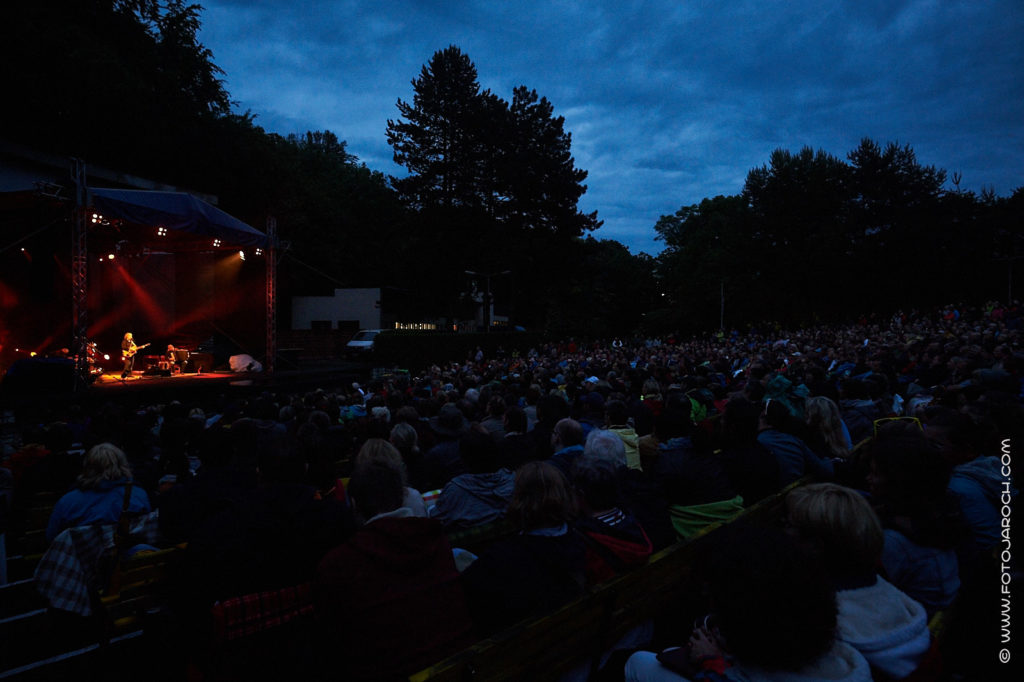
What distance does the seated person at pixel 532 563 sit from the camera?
205cm

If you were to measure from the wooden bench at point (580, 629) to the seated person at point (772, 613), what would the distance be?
0.25 metres

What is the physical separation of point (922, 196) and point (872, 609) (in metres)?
49.2

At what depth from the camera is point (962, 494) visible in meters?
2.84

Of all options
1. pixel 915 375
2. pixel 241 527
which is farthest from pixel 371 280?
pixel 241 527

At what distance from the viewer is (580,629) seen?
220cm

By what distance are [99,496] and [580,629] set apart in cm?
340

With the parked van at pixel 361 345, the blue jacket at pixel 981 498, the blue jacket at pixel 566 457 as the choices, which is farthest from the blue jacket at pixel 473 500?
the parked van at pixel 361 345

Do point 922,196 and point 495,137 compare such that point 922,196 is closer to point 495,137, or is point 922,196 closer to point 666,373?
point 495,137

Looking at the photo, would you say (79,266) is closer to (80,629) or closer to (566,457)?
(80,629)

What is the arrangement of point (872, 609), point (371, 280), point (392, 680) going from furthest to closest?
point (371, 280) < point (392, 680) < point (872, 609)

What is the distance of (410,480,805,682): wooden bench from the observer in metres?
1.77

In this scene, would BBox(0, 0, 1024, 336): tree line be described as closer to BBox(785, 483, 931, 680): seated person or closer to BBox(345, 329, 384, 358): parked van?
BBox(345, 329, 384, 358): parked van

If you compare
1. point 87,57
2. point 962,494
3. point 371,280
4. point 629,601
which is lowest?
point 629,601

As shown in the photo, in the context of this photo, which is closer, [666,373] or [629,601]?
[629,601]
